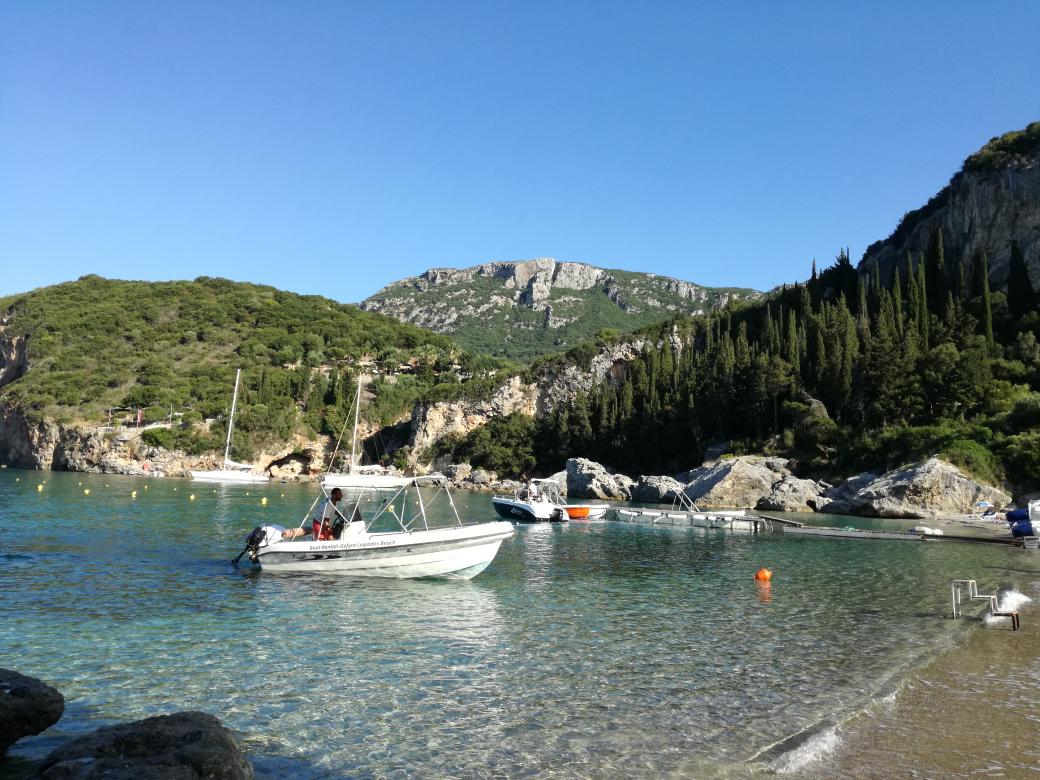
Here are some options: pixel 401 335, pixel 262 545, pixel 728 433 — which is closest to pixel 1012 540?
pixel 262 545

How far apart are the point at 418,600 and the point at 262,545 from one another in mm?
5600

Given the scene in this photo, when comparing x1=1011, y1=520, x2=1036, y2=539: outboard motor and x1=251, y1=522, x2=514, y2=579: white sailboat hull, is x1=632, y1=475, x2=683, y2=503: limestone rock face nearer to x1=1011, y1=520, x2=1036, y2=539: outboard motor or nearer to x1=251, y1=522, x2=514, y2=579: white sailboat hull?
x1=1011, y1=520, x2=1036, y2=539: outboard motor

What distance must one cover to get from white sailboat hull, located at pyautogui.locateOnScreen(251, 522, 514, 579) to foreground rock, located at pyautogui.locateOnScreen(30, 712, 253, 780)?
12847 millimetres

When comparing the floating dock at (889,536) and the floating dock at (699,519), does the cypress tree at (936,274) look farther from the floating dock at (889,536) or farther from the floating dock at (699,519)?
the floating dock at (889,536)

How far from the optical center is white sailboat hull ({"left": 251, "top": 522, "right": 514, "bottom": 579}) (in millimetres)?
18484

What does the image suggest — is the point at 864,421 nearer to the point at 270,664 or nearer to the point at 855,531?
the point at 855,531

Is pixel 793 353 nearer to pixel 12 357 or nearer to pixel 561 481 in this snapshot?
pixel 561 481

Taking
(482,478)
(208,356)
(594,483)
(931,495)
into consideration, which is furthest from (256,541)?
(208,356)

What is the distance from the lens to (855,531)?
32.8 meters

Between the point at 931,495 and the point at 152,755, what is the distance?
47.7 meters

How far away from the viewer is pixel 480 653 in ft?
38.6

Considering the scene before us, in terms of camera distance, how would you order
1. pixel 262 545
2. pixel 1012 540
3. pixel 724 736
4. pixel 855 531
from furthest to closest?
pixel 855 531 < pixel 1012 540 < pixel 262 545 < pixel 724 736

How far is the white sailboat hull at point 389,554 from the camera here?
728 inches

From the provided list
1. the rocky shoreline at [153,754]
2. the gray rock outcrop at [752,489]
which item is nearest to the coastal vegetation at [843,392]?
the gray rock outcrop at [752,489]
